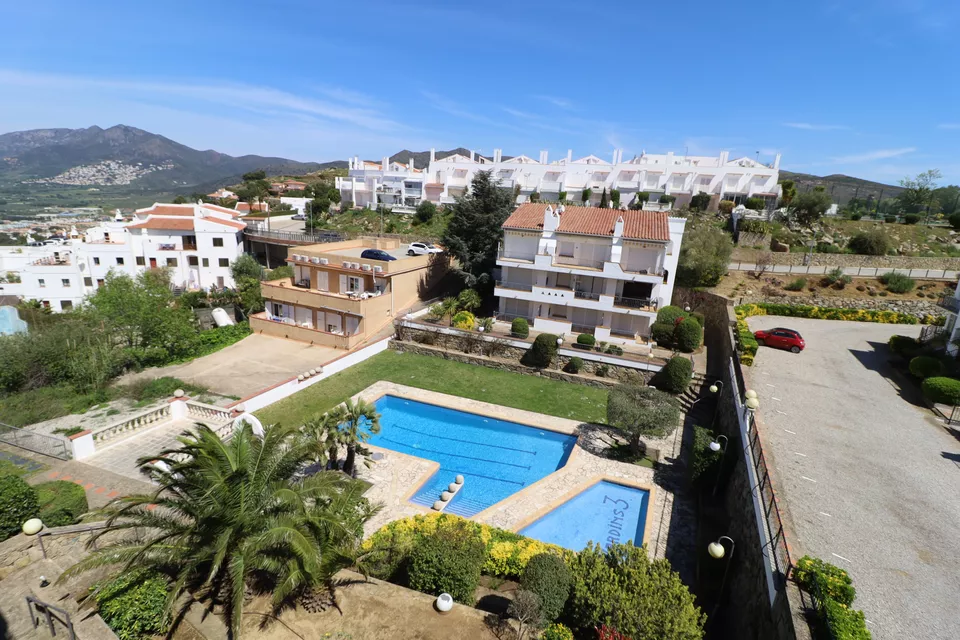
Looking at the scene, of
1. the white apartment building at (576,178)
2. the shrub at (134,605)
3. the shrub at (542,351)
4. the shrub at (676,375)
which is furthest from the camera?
the white apartment building at (576,178)

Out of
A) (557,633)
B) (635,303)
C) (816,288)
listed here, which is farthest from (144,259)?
(816,288)

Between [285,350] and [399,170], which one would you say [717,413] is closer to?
[285,350]

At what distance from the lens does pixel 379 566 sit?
10.9 meters

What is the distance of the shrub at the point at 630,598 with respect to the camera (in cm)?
812

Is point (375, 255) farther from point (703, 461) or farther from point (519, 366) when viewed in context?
point (703, 461)

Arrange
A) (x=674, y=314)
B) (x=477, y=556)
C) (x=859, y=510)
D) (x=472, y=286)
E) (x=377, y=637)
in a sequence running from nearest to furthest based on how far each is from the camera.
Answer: (x=377, y=637), (x=477, y=556), (x=859, y=510), (x=674, y=314), (x=472, y=286)

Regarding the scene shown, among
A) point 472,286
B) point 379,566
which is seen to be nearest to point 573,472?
point 379,566

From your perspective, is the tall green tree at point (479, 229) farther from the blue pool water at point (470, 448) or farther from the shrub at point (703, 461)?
the shrub at point (703, 461)

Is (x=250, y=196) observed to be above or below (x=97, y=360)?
above

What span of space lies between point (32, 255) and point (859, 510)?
87.3 m

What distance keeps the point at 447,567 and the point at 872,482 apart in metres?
12.5

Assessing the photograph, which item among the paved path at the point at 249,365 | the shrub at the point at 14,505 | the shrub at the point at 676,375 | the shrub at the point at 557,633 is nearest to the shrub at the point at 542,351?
the shrub at the point at 676,375

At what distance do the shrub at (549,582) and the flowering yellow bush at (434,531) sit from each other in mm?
1098

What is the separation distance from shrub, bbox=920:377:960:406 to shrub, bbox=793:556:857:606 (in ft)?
49.7
